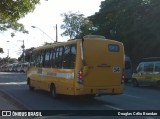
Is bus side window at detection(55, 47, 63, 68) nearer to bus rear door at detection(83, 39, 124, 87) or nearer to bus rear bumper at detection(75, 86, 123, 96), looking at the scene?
bus rear door at detection(83, 39, 124, 87)

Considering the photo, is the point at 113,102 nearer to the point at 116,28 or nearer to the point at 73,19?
the point at 116,28

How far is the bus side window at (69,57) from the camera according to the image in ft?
57.6

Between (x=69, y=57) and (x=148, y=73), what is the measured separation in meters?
12.6

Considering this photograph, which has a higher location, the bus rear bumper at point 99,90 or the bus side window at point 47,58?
the bus side window at point 47,58

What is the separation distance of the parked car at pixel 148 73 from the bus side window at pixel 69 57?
11.4 metres

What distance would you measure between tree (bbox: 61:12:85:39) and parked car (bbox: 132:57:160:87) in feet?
213

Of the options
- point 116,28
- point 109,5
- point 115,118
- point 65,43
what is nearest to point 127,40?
point 116,28

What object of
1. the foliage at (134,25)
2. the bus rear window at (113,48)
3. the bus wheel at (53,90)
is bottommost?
the bus wheel at (53,90)

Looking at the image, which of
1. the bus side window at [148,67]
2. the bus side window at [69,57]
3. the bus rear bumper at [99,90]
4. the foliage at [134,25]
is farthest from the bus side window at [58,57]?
the foliage at [134,25]

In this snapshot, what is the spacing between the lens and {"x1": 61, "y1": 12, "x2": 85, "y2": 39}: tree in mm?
95750

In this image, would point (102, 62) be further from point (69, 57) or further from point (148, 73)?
point (148, 73)

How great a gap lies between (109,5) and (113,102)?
4152 cm

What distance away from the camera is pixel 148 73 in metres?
29.3

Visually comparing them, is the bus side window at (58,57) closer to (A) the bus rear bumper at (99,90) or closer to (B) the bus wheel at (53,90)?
(B) the bus wheel at (53,90)
